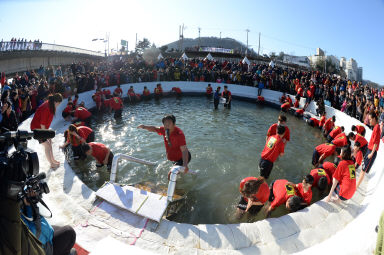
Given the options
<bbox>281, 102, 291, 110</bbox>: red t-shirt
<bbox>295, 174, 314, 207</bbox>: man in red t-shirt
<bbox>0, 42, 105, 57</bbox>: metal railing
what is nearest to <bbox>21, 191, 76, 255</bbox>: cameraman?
<bbox>295, 174, 314, 207</bbox>: man in red t-shirt

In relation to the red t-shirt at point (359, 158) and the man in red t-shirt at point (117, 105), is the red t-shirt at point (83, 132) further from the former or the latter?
the red t-shirt at point (359, 158)

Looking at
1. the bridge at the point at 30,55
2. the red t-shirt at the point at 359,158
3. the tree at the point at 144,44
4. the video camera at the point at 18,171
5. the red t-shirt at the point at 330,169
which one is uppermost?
the tree at the point at 144,44

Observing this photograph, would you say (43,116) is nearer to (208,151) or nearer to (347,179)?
(208,151)

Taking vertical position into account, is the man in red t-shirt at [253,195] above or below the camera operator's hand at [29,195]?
below

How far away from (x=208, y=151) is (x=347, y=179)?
4.47 meters

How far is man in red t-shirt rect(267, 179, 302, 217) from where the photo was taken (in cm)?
475

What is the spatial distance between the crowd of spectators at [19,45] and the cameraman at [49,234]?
2577 cm

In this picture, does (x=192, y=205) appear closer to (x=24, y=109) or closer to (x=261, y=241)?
(x=261, y=241)

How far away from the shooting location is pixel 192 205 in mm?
5402

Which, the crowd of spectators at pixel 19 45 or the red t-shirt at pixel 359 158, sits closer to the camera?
the red t-shirt at pixel 359 158

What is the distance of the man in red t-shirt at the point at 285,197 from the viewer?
4754 mm

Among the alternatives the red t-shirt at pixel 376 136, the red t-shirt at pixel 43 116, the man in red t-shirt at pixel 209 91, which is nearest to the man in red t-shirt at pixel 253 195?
the red t-shirt at pixel 376 136

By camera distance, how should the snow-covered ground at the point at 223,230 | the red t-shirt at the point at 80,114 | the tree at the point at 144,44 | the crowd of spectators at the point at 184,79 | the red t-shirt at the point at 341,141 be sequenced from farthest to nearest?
the tree at the point at 144,44
the crowd of spectators at the point at 184,79
the red t-shirt at the point at 80,114
the red t-shirt at the point at 341,141
the snow-covered ground at the point at 223,230

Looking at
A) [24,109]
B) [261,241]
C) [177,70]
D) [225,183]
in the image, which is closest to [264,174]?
[225,183]
